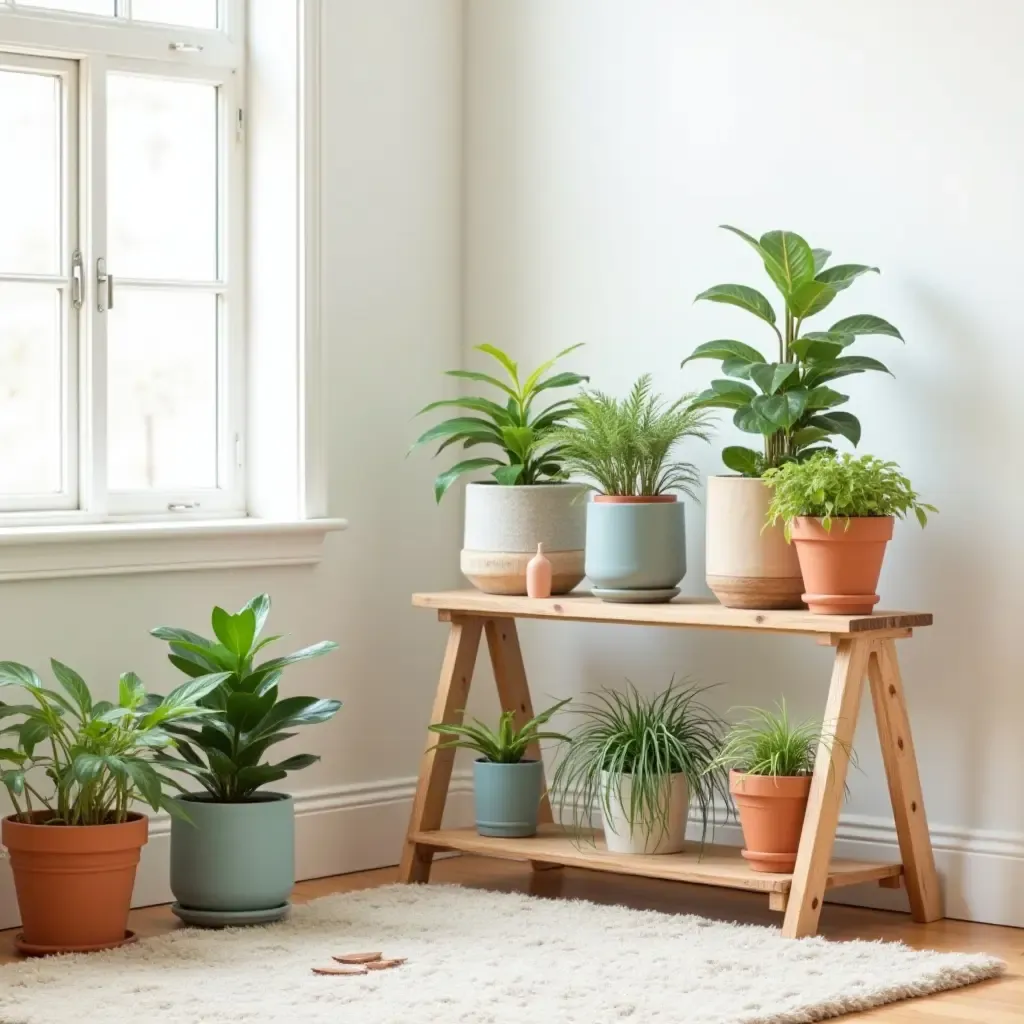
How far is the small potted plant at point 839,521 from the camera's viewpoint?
3480mm

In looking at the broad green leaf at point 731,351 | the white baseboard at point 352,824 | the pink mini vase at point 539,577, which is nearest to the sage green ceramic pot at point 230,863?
the white baseboard at point 352,824

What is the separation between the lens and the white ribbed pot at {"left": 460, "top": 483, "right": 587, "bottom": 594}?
3984 millimetres

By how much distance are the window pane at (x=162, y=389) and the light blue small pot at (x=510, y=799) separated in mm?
923

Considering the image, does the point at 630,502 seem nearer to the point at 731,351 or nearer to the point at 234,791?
the point at 731,351

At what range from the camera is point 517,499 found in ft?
13.1

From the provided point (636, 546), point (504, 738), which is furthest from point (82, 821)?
point (636, 546)

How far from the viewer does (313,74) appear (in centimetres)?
419

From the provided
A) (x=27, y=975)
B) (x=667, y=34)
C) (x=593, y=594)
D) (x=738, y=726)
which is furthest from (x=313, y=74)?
(x=27, y=975)

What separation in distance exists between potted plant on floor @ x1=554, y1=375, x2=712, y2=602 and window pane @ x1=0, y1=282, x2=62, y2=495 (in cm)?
105

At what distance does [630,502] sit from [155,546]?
0.97 meters

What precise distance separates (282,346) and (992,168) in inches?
60.8

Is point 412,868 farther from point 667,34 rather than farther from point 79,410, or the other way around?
point 667,34

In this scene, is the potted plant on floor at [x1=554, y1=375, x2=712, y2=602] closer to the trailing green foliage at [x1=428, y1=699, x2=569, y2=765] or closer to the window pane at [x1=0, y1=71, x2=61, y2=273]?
the trailing green foliage at [x1=428, y1=699, x2=569, y2=765]

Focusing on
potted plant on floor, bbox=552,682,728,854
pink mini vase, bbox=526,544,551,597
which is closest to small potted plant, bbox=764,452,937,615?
potted plant on floor, bbox=552,682,728,854
